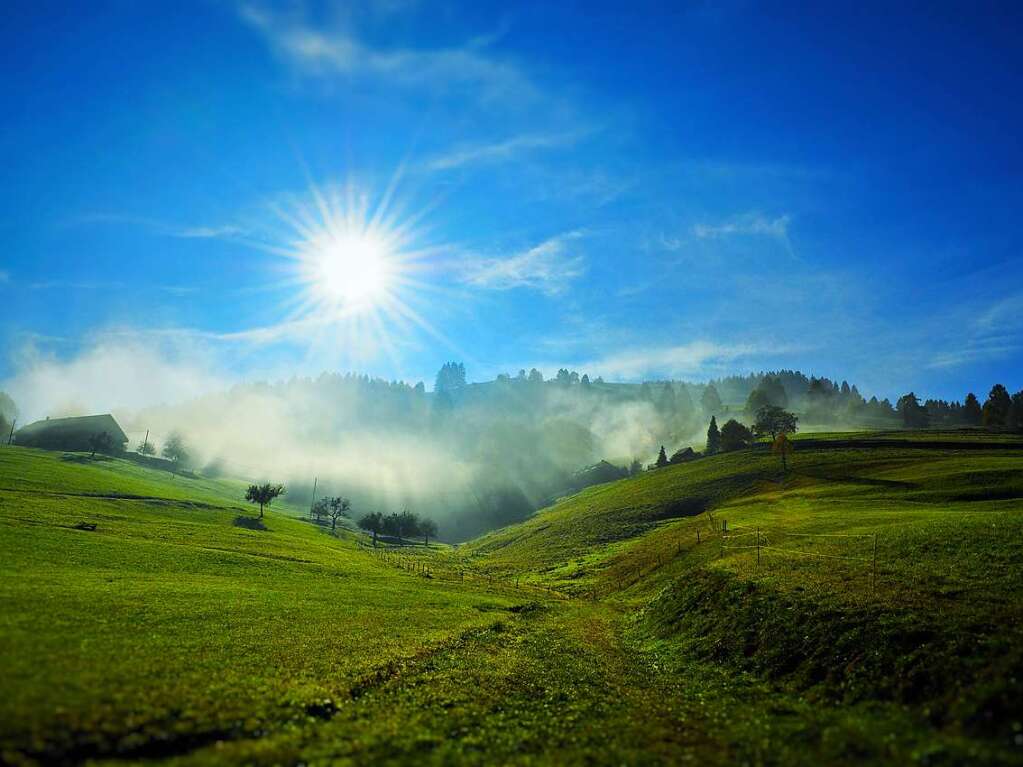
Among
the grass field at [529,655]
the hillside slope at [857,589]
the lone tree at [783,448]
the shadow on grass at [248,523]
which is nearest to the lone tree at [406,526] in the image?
the shadow on grass at [248,523]

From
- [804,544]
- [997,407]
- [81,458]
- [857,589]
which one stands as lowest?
[804,544]

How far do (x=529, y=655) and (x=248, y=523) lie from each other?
4319 inches

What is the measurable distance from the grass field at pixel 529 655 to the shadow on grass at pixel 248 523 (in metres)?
47.2

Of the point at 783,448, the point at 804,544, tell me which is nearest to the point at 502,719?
the point at 804,544

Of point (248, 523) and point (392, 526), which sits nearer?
point (248, 523)

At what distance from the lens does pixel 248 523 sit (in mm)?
123625

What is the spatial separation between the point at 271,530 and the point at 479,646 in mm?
101512

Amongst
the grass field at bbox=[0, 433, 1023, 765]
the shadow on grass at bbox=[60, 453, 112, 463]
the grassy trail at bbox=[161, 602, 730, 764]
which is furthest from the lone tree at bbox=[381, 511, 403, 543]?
the grassy trail at bbox=[161, 602, 730, 764]

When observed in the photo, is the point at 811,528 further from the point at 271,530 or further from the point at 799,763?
the point at 271,530

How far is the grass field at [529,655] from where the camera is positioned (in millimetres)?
18156

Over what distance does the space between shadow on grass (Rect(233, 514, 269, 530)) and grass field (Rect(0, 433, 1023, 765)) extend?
47226mm

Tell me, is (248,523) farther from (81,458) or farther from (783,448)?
(783,448)

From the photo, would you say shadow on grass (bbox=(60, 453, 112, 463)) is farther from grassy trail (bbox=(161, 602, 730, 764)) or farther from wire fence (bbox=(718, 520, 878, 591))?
wire fence (bbox=(718, 520, 878, 591))

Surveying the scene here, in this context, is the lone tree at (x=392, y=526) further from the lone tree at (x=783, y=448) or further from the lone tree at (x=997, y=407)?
the lone tree at (x=997, y=407)
